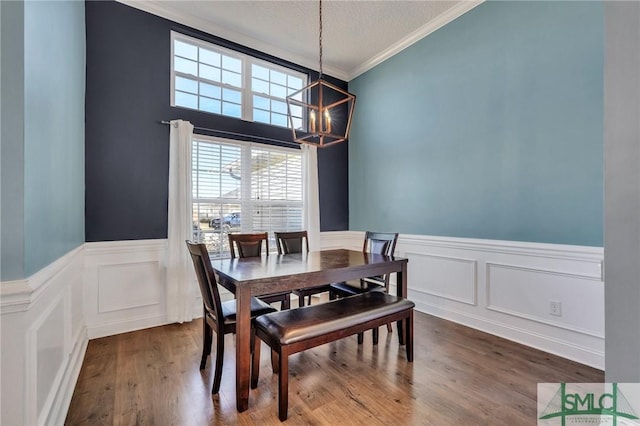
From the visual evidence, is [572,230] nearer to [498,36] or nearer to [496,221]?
[496,221]

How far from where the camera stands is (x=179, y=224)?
3.10m

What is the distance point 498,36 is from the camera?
282 centimetres

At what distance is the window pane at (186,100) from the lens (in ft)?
10.8

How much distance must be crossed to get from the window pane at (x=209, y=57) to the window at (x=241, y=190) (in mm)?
958

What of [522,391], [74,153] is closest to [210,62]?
[74,153]

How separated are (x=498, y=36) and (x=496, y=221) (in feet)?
5.96

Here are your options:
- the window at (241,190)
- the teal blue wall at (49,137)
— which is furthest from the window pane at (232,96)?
the teal blue wall at (49,137)

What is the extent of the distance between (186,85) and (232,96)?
538mm

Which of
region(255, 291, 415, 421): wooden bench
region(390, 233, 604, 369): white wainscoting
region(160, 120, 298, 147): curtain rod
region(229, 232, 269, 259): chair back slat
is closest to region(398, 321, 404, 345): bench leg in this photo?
region(255, 291, 415, 421): wooden bench

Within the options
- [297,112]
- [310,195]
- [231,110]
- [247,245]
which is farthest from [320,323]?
[297,112]

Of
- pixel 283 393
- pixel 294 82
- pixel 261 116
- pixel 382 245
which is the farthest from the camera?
pixel 294 82

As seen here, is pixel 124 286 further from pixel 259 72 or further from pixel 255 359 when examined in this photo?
pixel 259 72

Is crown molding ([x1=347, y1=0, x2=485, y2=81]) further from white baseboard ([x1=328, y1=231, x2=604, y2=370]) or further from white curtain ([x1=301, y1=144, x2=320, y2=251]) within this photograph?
white baseboard ([x1=328, y1=231, x2=604, y2=370])

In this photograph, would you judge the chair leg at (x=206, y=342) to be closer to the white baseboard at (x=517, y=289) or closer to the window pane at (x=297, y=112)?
the white baseboard at (x=517, y=289)
